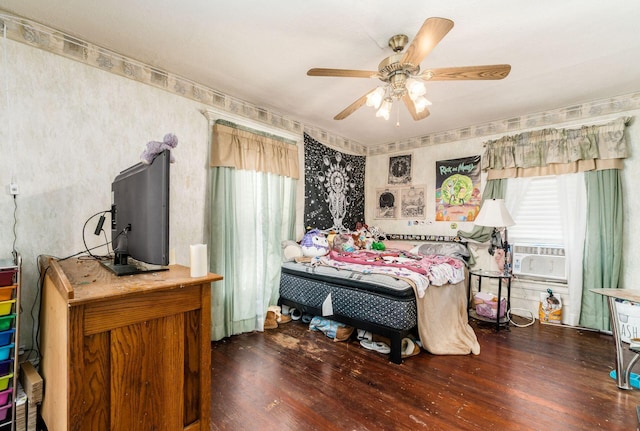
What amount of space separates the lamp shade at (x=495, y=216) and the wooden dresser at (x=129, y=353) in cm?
300

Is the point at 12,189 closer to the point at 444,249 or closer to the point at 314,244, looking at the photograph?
the point at 314,244

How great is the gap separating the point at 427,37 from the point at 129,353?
206cm

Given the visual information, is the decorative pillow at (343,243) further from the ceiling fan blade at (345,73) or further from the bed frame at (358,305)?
the ceiling fan blade at (345,73)

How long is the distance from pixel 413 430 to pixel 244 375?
1248 millimetres

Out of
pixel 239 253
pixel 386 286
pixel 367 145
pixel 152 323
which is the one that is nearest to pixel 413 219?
pixel 367 145

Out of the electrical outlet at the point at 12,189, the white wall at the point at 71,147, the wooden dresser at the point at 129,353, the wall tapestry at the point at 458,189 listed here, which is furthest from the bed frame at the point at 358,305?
the electrical outlet at the point at 12,189

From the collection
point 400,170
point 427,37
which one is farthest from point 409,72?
A: point 400,170

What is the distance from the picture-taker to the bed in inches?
93.8

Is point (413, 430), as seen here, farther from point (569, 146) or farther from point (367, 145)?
point (367, 145)

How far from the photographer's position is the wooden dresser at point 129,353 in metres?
0.99

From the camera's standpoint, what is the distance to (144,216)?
52.2 inches

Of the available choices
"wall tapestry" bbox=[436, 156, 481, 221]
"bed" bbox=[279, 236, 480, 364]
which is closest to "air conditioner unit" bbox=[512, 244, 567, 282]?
"wall tapestry" bbox=[436, 156, 481, 221]

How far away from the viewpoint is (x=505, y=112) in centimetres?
339

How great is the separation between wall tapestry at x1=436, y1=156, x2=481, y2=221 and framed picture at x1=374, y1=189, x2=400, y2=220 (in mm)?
687
